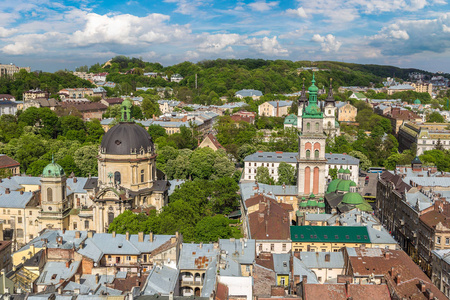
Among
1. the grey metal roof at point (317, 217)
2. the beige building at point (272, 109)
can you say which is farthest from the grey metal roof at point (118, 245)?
the beige building at point (272, 109)

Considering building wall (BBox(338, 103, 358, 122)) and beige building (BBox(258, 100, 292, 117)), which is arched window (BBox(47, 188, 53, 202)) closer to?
beige building (BBox(258, 100, 292, 117))

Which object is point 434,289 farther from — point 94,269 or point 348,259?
point 94,269

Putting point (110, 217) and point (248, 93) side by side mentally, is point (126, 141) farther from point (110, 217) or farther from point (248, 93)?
point (248, 93)

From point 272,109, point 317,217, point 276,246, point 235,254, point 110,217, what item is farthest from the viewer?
point 272,109

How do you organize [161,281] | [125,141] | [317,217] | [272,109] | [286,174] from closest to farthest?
[161,281] < [125,141] < [317,217] < [286,174] < [272,109]

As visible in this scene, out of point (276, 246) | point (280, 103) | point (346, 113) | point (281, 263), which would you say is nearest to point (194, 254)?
point (281, 263)

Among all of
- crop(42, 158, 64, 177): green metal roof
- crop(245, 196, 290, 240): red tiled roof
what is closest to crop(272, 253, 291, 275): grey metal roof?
crop(245, 196, 290, 240): red tiled roof

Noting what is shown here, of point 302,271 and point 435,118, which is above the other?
point 435,118
